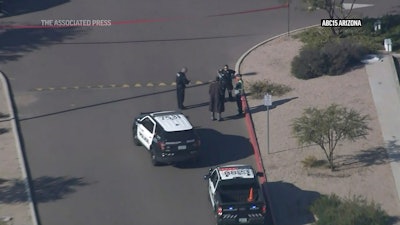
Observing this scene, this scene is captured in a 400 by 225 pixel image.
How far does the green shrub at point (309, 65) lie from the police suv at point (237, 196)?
1181 centimetres

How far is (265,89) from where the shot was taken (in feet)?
150

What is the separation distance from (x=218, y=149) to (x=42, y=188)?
23.0 ft

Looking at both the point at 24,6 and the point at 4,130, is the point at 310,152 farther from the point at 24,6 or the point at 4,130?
the point at 24,6

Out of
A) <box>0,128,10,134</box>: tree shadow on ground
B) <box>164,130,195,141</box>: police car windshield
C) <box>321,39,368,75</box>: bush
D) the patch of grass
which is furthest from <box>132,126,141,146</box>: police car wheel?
<box>321,39,368,75</box>: bush

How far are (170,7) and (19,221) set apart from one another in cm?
2422

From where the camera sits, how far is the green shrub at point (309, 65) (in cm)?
4675

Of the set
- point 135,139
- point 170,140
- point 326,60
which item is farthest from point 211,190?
point 326,60

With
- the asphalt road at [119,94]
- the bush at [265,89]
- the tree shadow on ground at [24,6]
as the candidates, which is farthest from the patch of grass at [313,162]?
the tree shadow on ground at [24,6]

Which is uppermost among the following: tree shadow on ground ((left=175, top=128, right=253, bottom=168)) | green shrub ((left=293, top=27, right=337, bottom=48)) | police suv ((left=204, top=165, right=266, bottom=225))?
green shrub ((left=293, top=27, right=337, bottom=48))

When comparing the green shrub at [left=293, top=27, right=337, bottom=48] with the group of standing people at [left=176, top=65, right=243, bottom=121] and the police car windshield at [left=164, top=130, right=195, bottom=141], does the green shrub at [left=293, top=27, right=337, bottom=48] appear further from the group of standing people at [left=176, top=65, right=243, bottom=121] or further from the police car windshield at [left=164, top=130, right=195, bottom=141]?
the police car windshield at [left=164, top=130, right=195, bottom=141]

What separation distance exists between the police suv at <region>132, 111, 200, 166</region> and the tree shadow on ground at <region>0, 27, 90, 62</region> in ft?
44.4

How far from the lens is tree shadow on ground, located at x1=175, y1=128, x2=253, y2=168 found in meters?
39.9

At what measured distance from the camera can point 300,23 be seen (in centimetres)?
5444

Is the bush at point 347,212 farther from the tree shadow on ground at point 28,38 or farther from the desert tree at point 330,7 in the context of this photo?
the tree shadow on ground at point 28,38
